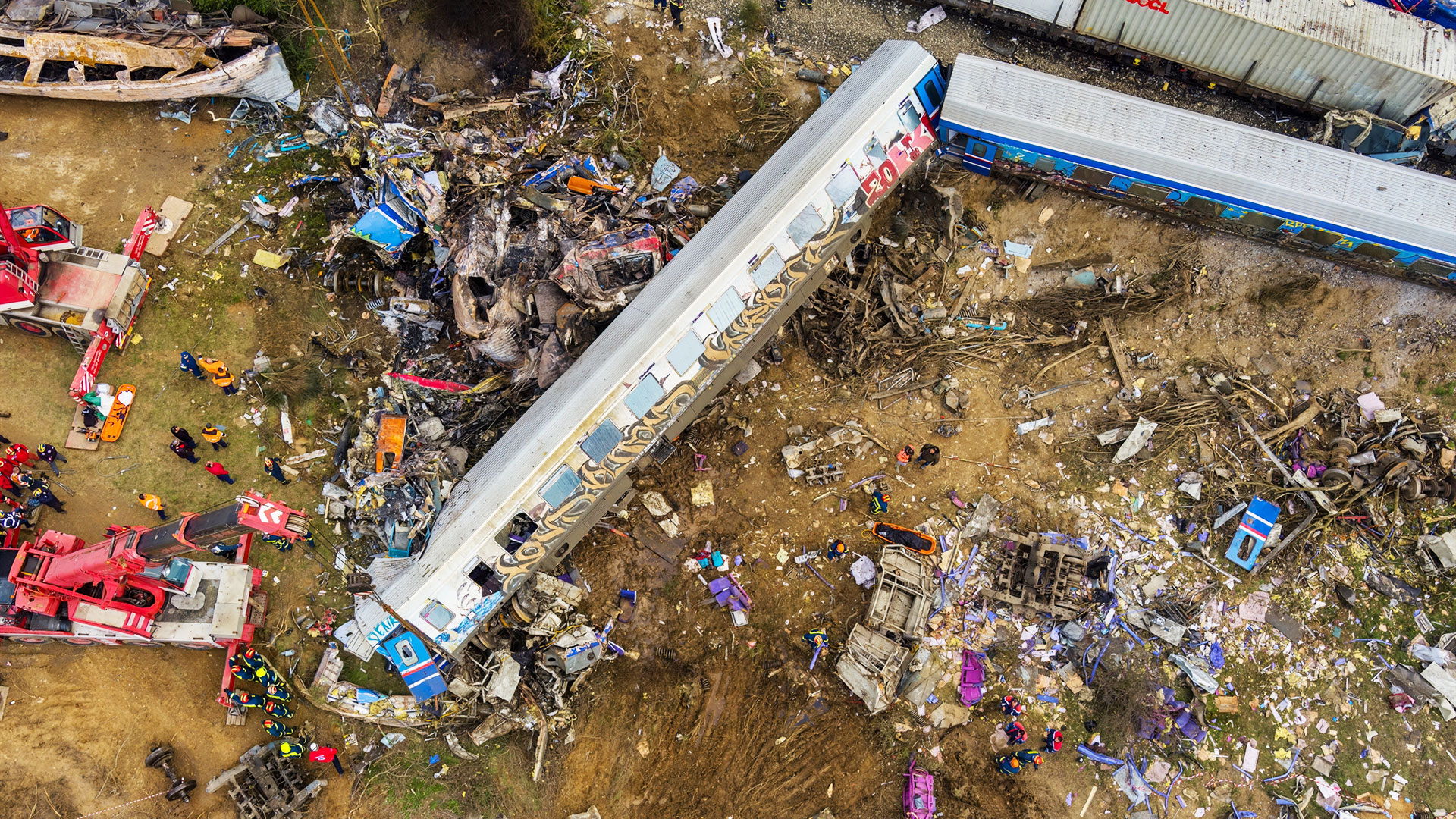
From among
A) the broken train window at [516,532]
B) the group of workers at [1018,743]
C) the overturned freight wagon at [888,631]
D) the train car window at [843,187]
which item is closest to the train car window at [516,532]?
the broken train window at [516,532]

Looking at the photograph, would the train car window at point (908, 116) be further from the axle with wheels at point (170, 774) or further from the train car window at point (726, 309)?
the axle with wheels at point (170, 774)

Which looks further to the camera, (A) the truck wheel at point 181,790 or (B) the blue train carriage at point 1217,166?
(B) the blue train carriage at point 1217,166

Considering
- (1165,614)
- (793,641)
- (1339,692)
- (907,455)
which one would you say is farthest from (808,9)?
(1339,692)

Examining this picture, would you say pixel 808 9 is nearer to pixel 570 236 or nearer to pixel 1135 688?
pixel 570 236

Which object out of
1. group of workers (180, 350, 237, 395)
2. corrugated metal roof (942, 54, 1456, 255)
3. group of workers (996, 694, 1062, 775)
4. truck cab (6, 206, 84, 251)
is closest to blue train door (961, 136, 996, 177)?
corrugated metal roof (942, 54, 1456, 255)

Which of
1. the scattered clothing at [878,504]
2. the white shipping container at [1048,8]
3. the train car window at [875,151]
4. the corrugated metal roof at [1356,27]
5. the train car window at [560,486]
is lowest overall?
the scattered clothing at [878,504]

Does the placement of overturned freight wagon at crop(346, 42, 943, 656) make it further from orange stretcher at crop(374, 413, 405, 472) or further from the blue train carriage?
orange stretcher at crop(374, 413, 405, 472)
